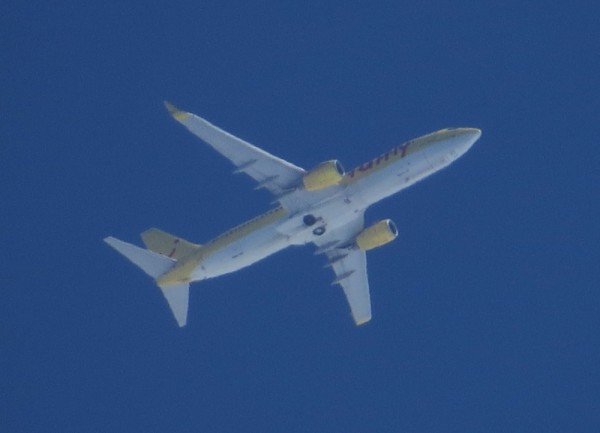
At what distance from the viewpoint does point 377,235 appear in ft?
239

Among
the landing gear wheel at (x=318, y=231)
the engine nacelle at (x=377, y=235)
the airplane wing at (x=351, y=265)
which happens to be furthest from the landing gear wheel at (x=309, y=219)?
the airplane wing at (x=351, y=265)

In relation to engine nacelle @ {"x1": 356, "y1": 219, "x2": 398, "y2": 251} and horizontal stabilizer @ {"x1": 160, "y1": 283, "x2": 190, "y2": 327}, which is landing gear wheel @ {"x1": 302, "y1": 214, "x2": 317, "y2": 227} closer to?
engine nacelle @ {"x1": 356, "y1": 219, "x2": 398, "y2": 251}

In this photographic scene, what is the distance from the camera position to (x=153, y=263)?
74.4 metres

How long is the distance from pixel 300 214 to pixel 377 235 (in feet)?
18.6

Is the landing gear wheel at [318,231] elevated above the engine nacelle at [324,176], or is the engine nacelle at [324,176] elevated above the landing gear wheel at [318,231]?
the engine nacelle at [324,176]

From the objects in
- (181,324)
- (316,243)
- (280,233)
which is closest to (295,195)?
(280,233)

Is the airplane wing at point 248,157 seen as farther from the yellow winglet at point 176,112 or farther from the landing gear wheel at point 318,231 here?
the landing gear wheel at point 318,231

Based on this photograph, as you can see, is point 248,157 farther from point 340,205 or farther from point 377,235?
point 377,235

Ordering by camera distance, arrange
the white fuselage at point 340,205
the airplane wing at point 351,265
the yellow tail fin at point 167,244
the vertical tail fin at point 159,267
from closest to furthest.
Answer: the white fuselage at point 340,205, the vertical tail fin at point 159,267, the airplane wing at point 351,265, the yellow tail fin at point 167,244

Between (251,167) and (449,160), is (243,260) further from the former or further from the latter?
(449,160)

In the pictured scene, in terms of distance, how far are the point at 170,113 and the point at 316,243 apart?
49.5 ft

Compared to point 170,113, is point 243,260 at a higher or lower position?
lower

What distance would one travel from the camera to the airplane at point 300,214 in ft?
220

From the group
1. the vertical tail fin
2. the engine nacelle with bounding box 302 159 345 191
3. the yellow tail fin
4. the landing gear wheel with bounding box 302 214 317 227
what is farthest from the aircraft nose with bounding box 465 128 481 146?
the vertical tail fin
